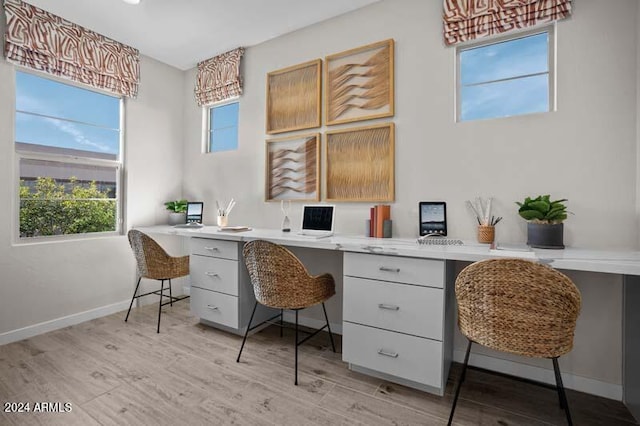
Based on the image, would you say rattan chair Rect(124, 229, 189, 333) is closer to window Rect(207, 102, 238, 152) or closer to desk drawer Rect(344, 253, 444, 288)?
window Rect(207, 102, 238, 152)

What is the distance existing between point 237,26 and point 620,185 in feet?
10.2

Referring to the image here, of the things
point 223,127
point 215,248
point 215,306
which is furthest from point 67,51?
point 215,306

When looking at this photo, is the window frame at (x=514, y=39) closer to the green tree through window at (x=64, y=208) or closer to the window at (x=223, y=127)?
the window at (x=223, y=127)

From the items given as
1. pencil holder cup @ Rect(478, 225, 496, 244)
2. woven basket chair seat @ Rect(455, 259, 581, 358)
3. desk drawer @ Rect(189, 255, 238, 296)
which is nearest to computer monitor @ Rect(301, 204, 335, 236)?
desk drawer @ Rect(189, 255, 238, 296)

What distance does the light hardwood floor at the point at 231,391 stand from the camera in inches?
61.0

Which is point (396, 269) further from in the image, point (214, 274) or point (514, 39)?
point (514, 39)

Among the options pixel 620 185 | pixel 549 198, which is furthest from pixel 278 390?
pixel 620 185

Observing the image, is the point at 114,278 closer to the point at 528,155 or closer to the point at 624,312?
the point at 528,155

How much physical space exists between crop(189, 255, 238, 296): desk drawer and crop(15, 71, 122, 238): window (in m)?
1.25

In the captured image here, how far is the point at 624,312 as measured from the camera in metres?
1.69

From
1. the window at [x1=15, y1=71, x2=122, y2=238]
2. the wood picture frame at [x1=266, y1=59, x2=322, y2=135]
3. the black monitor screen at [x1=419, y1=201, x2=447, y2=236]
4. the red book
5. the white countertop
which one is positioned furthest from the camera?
the wood picture frame at [x1=266, y1=59, x2=322, y2=135]

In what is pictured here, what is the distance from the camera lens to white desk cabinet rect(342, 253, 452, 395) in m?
1.65

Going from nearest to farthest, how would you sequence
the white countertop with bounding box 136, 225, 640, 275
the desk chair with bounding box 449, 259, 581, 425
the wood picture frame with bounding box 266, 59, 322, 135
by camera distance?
1. the desk chair with bounding box 449, 259, 581, 425
2. the white countertop with bounding box 136, 225, 640, 275
3. the wood picture frame with bounding box 266, 59, 322, 135

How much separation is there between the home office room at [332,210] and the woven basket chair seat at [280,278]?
15 millimetres
